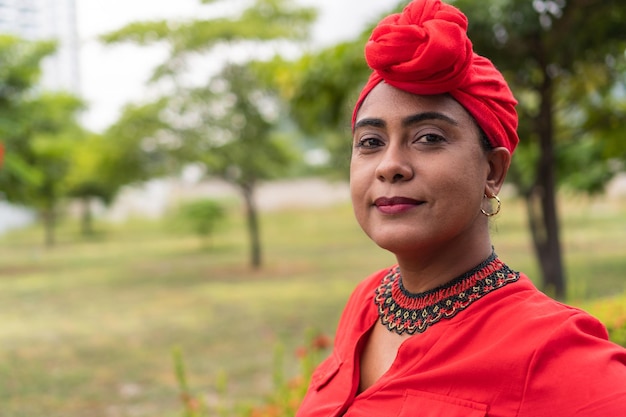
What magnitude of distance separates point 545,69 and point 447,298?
5.82 metres

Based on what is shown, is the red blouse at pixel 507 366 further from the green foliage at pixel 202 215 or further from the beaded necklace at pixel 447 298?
the green foliage at pixel 202 215

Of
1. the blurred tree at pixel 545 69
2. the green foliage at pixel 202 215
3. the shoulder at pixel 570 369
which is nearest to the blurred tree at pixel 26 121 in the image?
the green foliage at pixel 202 215

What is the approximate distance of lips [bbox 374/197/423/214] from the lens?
1288 mm

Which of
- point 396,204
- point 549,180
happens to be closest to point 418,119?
point 396,204

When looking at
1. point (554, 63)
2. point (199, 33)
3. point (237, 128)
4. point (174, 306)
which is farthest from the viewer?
point (237, 128)

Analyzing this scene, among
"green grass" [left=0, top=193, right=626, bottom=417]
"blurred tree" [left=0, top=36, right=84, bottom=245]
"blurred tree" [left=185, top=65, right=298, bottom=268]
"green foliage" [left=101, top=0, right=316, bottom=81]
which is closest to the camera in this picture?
"green grass" [left=0, top=193, right=626, bottom=417]

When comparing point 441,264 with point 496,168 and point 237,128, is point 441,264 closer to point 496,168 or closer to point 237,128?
point 496,168

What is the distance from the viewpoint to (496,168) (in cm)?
137

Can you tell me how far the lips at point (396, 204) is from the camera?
1288mm

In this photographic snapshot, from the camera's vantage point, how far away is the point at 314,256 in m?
18.4

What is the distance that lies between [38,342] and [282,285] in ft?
17.2

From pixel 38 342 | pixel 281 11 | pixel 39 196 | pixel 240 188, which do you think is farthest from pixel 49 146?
pixel 38 342

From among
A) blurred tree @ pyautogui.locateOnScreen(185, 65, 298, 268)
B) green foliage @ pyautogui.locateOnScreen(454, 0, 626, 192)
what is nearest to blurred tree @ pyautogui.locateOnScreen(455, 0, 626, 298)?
green foliage @ pyautogui.locateOnScreen(454, 0, 626, 192)

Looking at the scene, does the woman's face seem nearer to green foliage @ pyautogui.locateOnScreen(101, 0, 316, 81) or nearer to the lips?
the lips
